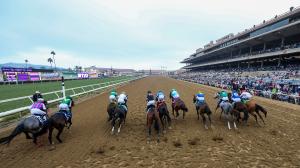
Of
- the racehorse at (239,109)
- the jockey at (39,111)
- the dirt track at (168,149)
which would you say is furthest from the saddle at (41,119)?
the racehorse at (239,109)

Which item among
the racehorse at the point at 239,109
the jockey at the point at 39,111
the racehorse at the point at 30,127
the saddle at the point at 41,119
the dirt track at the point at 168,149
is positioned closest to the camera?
the dirt track at the point at 168,149

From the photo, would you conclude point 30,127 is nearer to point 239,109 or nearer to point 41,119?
point 41,119

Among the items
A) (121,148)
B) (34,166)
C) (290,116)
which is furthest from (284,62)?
(34,166)

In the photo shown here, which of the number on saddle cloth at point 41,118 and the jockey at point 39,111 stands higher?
the jockey at point 39,111

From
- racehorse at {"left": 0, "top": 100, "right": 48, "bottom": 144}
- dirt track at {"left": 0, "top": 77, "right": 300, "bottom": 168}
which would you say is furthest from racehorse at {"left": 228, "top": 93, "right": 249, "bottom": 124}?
racehorse at {"left": 0, "top": 100, "right": 48, "bottom": 144}

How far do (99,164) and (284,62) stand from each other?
121 feet

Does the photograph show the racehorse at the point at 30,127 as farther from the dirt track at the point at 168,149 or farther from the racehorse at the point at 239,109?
the racehorse at the point at 239,109

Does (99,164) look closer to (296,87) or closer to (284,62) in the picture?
(296,87)

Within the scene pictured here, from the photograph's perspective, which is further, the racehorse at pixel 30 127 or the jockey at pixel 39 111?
the jockey at pixel 39 111

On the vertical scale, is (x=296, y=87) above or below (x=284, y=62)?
below

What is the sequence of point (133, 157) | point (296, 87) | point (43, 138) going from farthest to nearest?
point (296, 87), point (43, 138), point (133, 157)

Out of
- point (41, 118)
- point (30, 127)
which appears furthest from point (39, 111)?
point (30, 127)

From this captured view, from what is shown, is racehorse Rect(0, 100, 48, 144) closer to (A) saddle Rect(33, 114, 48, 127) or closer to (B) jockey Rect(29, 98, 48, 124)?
(A) saddle Rect(33, 114, 48, 127)

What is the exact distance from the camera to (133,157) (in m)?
5.04
